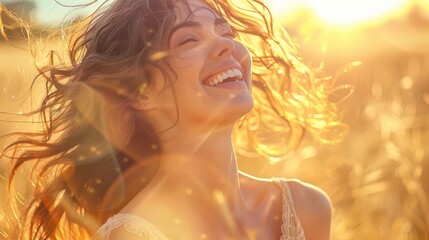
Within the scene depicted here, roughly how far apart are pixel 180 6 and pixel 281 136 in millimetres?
1551

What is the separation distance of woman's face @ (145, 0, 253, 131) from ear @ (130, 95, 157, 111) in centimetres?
3

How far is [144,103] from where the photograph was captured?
3.52 metres

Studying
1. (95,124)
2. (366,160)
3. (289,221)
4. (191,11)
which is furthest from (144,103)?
(366,160)

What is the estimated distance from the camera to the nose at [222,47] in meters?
3.40

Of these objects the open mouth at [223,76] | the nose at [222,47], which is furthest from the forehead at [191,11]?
the open mouth at [223,76]

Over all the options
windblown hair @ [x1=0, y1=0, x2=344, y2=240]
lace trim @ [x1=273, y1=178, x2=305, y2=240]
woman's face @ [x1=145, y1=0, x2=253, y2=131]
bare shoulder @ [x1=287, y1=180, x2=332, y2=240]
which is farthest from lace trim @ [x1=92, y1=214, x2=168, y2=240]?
bare shoulder @ [x1=287, y1=180, x2=332, y2=240]

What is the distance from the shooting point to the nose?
11.1 ft

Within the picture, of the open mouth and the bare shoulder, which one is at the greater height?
the open mouth

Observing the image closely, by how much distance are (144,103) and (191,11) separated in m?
0.38

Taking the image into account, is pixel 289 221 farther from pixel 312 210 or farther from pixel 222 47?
pixel 222 47

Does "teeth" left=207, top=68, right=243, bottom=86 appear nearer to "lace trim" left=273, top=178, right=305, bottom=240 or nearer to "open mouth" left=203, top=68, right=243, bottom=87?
"open mouth" left=203, top=68, right=243, bottom=87

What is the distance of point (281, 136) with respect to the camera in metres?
4.94

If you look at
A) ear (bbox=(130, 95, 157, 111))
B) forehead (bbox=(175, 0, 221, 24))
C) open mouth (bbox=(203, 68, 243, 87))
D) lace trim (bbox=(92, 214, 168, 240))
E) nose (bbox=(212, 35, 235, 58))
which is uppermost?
forehead (bbox=(175, 0, 221, 24))

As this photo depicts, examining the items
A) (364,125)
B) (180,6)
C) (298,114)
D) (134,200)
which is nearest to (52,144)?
(134,200)
